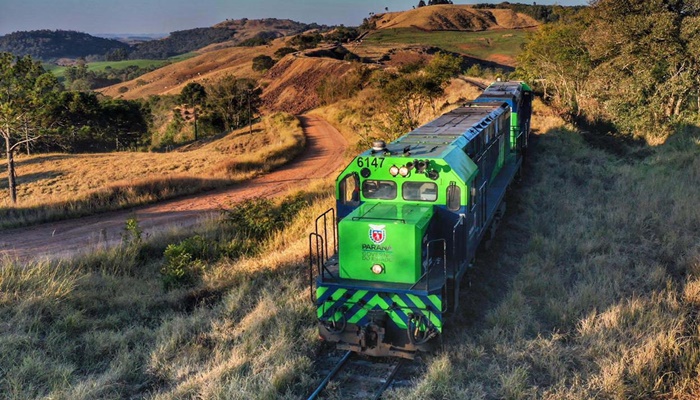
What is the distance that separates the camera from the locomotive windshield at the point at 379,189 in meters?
9.78

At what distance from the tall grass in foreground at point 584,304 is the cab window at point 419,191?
2.45 metres

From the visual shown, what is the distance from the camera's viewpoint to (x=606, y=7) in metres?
29.3

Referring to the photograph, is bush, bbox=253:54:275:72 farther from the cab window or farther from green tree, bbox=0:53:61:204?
the cab window

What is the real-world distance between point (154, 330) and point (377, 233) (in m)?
4.76

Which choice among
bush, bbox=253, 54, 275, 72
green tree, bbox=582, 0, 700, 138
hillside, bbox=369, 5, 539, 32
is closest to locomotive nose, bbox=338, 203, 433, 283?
green tree, bbox=582, 0, 700, 138

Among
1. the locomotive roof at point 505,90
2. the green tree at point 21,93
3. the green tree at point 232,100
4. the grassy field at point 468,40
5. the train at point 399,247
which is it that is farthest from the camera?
the grassy field at point 468,40

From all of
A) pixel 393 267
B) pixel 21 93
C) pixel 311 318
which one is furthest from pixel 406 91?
pixel 393 267

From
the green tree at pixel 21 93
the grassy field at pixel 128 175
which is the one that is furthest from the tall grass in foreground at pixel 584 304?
the green tree at pixel 21 93

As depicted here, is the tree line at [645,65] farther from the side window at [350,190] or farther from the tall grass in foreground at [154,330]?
the side window at [350,190]

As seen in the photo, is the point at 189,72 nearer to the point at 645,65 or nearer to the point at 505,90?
the point at 645,65

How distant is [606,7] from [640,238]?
20322 mm

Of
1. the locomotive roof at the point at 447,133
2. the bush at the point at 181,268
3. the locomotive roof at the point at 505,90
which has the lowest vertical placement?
the bush at the point at 181,268

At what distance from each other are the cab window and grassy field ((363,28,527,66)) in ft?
293

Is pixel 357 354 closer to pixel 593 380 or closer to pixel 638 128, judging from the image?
pixel 593 380
